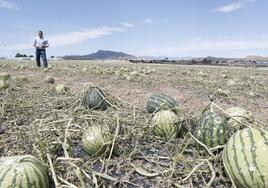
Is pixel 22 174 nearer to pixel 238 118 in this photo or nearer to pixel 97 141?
pixel 97 141

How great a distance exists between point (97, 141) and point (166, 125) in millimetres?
882

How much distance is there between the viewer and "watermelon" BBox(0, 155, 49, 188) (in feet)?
8.23

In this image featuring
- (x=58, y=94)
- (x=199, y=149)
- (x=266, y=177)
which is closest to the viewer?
(x=266, y=177)

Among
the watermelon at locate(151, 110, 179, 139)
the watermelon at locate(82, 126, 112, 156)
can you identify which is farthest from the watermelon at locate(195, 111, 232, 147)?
the watermelon at locate(82, 126, 112, 156)

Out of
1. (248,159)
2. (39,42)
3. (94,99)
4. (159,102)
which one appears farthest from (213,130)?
(39,42)

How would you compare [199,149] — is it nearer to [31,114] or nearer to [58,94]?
A: [31,114]

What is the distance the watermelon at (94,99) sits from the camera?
18.5ft

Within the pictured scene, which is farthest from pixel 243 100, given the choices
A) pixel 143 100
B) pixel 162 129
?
pixel 162 129

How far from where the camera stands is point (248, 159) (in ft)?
8.70

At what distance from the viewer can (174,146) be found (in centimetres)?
368

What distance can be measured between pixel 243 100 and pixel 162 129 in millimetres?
4783

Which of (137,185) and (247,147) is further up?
(247,147)

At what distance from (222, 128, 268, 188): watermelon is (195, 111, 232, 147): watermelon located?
53 cm

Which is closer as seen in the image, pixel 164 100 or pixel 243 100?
pixel 164 100
